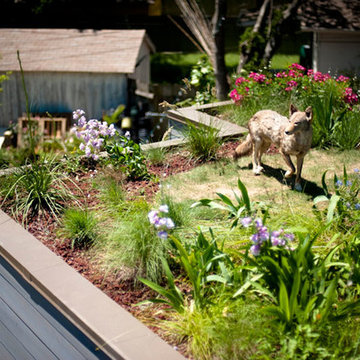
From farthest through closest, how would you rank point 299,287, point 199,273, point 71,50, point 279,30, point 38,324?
point 71,50 < point 279,30 < point 38,324 < point 199,273 < point 299,287

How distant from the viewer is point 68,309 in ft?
13.1

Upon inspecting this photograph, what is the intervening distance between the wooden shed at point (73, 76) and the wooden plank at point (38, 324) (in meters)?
10.6

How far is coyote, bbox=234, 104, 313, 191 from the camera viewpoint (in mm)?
6039

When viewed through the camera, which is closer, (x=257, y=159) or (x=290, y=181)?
(x=290, y=181)

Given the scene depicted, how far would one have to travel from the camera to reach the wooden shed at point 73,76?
51.3ft

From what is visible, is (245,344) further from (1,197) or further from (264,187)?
(1,197)

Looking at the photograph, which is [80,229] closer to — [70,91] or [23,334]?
[23,334]

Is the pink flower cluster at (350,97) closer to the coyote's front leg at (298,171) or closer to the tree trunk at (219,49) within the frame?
the coyote's front leg at (298,171)

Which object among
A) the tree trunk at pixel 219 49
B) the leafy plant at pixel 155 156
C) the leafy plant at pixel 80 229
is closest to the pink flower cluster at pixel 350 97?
the leafy plant at pixel 155 156

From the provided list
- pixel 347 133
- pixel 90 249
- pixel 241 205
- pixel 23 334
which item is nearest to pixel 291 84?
pixel 347 133

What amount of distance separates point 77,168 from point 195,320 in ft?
11.6

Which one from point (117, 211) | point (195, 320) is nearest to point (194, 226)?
point (117, 211)

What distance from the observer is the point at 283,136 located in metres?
6.33

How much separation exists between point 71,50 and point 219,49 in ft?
20.9
